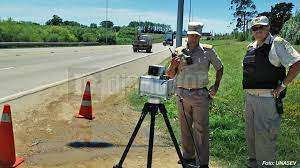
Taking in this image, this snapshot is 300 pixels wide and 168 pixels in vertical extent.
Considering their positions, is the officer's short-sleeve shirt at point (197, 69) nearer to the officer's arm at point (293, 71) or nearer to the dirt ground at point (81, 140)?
the officer's arm at point (293, 71)

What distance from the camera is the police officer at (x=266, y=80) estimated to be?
527 cm

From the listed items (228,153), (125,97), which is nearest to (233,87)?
Answer: (125,97)

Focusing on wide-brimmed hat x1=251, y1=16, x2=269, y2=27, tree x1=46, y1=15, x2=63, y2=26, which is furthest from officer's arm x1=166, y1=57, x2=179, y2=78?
tree x1=46, y1=15, x2=63, y2=26

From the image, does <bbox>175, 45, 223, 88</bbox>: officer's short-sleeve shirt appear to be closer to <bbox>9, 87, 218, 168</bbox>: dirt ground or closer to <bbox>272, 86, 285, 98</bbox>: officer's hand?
<bbox>272, 86, 285, 98</bbox>: officer's hand

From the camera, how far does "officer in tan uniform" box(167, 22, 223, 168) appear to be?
5781 mm

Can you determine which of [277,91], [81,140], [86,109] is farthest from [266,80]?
[86,109]

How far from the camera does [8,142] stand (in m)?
6.17

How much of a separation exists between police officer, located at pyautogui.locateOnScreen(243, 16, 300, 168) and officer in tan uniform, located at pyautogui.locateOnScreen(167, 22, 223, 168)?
19.5 inches

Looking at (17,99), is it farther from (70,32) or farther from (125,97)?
(70,32)

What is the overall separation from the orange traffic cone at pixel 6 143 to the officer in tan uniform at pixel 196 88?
7.19ft

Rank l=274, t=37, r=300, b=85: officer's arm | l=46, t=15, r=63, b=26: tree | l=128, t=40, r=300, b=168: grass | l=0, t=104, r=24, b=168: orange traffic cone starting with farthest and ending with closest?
l=46, t=15, r=63, b=26: tree → l=128, t=40, r=300, b=168: grass → l=0, t=104, r=24, b=168: orange traffic cone → l=274, t=37, r=300, b=85: officer's arm

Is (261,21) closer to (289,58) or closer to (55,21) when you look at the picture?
(289,58)

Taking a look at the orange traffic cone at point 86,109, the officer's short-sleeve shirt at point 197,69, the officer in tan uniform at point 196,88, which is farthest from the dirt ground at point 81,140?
the officer's short-sleeve shirt at point 197,69

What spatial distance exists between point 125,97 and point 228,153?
623cm
